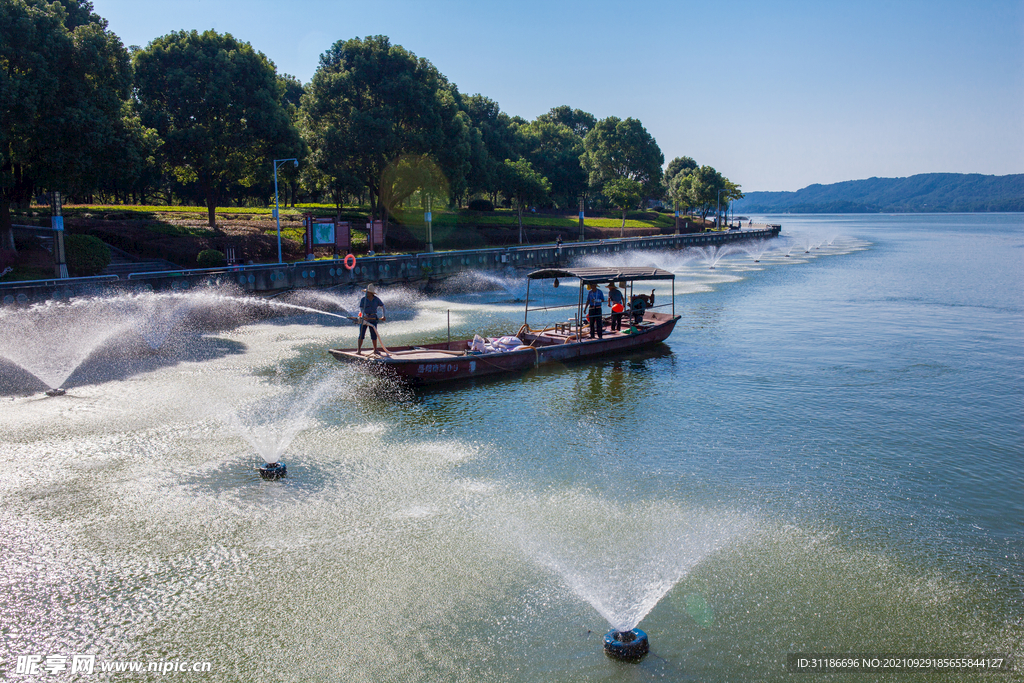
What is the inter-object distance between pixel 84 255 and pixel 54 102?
7.71 meters

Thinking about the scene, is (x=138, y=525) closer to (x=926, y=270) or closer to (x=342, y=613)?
(x=342, y=613)

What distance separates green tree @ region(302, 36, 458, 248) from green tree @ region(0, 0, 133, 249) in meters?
20.1

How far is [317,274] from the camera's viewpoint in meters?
42.8

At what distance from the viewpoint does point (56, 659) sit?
9180 millimetres

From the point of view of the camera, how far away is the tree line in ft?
113

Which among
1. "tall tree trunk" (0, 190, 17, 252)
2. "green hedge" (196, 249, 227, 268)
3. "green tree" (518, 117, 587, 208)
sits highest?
"green tree" (518, 117, 587, 208)

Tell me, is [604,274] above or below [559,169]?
below

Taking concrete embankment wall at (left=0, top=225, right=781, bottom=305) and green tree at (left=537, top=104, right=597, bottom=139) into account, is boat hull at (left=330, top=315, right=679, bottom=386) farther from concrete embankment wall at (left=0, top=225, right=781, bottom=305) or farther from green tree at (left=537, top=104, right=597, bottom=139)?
green tree at (left=537, top=104, right=597, bottom=139)

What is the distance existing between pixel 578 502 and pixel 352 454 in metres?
5.86

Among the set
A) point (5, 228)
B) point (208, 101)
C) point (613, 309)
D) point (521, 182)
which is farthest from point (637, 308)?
point (521, 182)

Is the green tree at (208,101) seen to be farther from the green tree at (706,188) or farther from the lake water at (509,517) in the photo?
the green tree at (706,188)

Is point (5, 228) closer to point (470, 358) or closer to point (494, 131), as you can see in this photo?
point (470, 358)

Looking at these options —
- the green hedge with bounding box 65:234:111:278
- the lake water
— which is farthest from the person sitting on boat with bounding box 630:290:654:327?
the green hedge with bounding box 65:234:111:278

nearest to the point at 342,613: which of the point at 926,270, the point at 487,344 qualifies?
the point at 487,344
